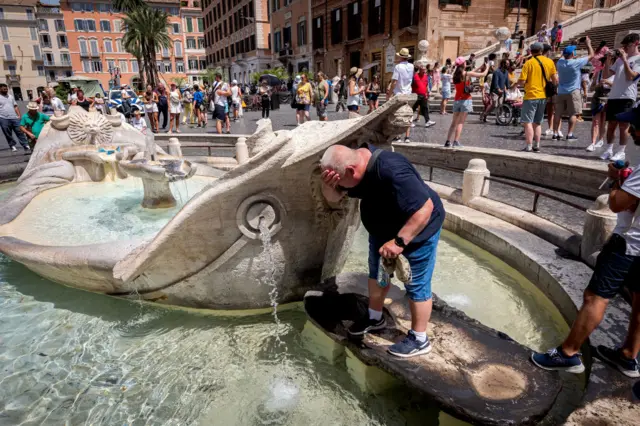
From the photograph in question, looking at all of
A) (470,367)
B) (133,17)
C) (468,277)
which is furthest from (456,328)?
(133,17)

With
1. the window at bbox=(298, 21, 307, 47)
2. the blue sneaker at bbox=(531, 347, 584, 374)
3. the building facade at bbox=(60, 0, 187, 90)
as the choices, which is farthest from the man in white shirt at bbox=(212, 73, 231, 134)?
the building facade at bbox=(60, 0, 187, 90)

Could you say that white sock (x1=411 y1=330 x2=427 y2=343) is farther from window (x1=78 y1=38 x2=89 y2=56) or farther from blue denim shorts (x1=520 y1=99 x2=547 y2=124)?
window (x1=78 y1=38 x2=89 y2=56)

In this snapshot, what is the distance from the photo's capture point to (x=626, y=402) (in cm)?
200

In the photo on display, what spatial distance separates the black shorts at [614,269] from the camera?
206 centimetres

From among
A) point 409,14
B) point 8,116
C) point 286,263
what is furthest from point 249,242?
point 409,14

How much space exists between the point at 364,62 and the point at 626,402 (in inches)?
1230

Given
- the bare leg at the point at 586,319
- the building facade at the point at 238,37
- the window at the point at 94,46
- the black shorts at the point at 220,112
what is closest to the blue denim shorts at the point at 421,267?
the bare leg at the point at 586,319

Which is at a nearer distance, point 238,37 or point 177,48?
point 238,37

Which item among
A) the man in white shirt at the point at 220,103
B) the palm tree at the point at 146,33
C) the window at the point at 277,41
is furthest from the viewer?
the window at the point at 277,41

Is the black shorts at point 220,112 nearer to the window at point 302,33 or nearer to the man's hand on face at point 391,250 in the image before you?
the man's hand on face at point 391,250

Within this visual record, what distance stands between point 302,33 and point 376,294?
136 feet

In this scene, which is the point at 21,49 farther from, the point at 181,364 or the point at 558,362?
the point at 558,362

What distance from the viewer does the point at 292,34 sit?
4191cm

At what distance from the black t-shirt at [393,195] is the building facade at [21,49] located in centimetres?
7524
